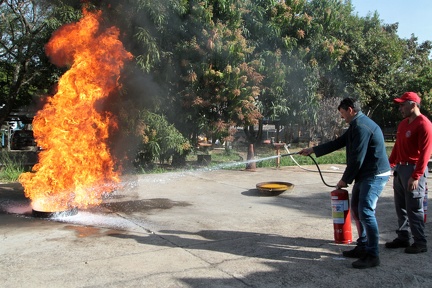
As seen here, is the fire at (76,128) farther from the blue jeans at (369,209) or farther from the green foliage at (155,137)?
the blue jeans at (369,209)

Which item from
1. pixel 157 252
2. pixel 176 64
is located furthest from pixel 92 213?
pixel 176 64

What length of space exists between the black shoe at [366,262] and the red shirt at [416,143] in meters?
0.96

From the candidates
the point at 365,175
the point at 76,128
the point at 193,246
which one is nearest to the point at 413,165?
the point at 365,175

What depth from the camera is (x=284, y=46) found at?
1425cm

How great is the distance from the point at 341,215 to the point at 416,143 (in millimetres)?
1147

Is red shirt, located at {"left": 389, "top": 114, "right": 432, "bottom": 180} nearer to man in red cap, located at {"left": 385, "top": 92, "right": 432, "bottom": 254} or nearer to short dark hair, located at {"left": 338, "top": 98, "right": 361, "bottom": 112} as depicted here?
man in red cap, located at {"left": 385, "top": 92, "right": 432, "bottom": 254}

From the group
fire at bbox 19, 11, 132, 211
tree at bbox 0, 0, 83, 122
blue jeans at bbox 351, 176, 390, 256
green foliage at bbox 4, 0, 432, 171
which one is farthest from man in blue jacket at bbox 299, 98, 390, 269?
tree at bbox 0, 0, 83, 122

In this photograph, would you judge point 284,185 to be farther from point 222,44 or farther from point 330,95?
point 330,95

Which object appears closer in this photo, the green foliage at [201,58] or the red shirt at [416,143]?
the red shirt at [416,143]

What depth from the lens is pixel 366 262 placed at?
3789mm

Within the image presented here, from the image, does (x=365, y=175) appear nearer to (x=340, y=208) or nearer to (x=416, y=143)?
(x=340, y=208)

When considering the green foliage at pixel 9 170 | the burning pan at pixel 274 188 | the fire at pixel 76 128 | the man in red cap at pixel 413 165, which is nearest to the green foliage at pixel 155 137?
the fire at pixel 76 128

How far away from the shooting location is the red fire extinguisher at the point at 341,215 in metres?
4.21

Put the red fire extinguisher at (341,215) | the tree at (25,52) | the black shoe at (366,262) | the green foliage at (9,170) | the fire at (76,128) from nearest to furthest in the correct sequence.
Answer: the black shoe at (366,262) → the red fire extinguisher at (341,215) → the fire at (76,128) → the green foliage at (9,170) → the tree at (25,52)
